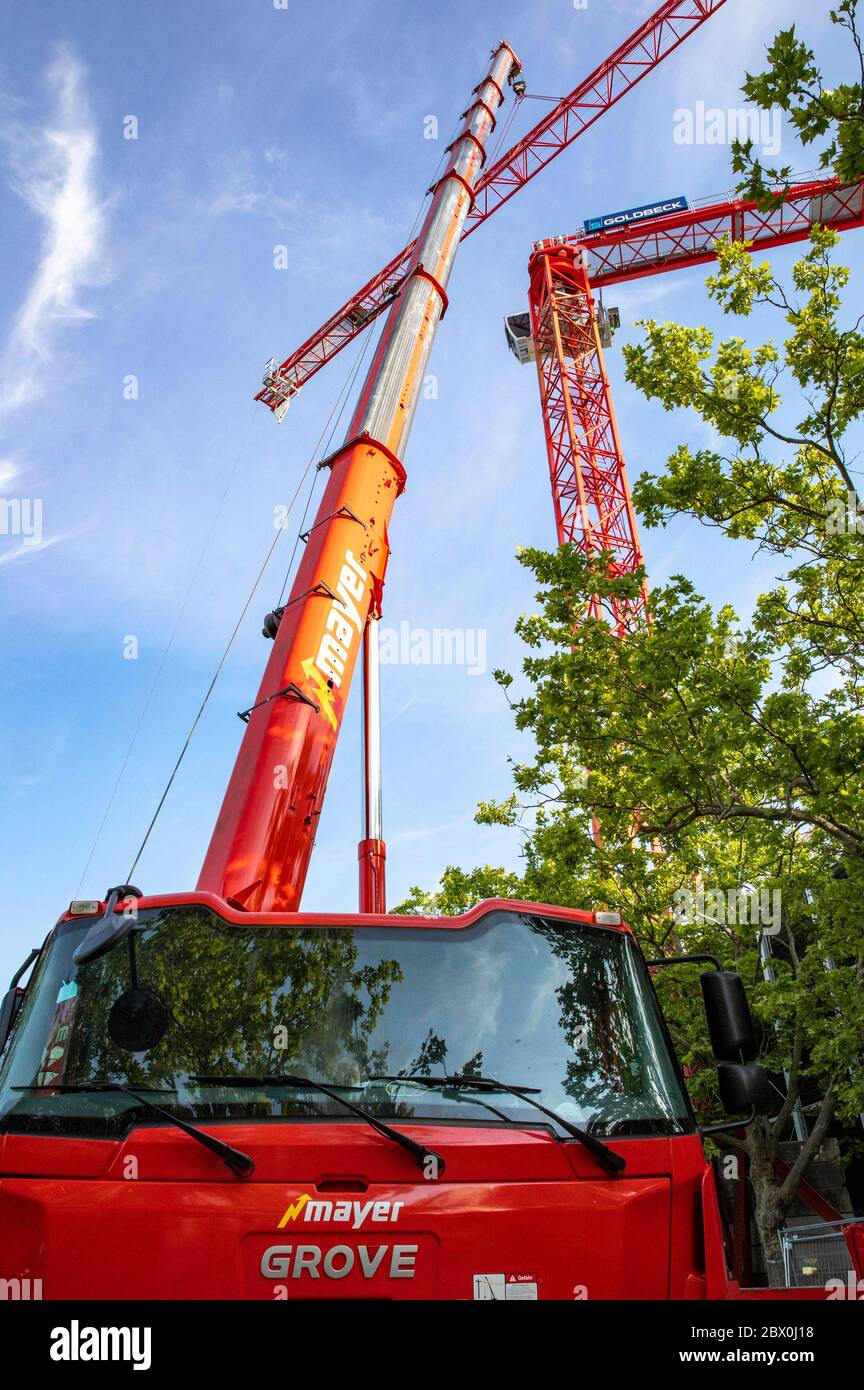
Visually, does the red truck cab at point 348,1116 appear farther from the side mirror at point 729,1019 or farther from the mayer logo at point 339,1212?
the side mirror at point 729,1019

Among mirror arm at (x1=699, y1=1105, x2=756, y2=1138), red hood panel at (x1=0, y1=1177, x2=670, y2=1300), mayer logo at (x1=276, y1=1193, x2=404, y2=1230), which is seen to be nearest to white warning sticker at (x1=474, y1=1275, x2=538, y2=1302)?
red hood panel at (x1=0, y1=1177, x2=670, y2=1300)

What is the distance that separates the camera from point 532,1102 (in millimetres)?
3365

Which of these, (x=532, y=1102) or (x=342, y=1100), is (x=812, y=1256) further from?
(x=342, y=1100)

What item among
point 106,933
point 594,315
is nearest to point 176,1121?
point 106,933

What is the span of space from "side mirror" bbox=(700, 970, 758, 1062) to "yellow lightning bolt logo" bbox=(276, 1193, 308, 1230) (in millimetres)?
1799

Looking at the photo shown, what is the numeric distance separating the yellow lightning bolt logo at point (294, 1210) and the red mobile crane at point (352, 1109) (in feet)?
0.04

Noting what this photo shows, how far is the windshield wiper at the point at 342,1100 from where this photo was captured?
310 cm

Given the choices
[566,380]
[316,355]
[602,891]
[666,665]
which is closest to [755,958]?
[602,891]

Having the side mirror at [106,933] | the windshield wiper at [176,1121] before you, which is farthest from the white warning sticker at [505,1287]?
the side mirror at [106,933]

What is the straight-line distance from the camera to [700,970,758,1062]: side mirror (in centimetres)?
391

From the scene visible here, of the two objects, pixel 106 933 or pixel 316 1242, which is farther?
pixel 106 933

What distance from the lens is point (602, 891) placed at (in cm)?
1623

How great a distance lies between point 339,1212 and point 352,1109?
307 mm

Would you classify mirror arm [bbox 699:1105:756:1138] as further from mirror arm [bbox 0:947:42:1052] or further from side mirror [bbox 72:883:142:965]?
mirror arm [bbox 0:947:42:1052]
